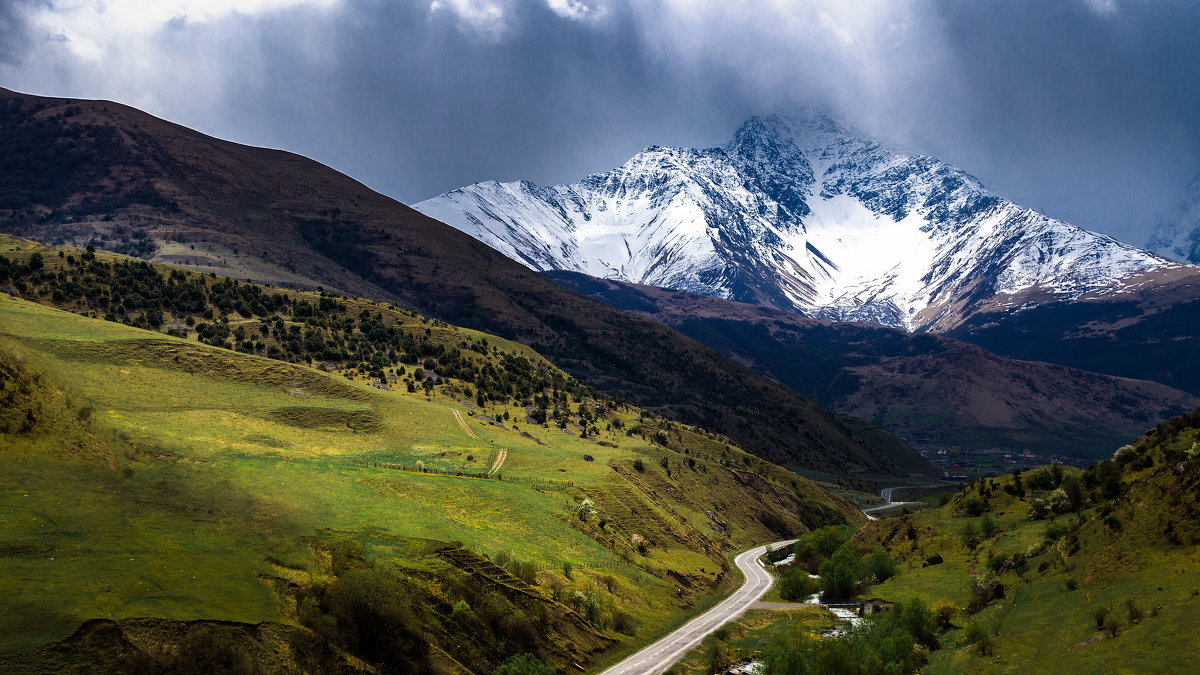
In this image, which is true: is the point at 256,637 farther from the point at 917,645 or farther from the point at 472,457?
the point at 472,457

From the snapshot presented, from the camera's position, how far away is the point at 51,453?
33.8m

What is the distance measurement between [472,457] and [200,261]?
491 ft

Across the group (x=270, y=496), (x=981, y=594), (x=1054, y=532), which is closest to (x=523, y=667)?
(x=270, y=496)

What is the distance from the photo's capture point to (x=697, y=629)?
182ft

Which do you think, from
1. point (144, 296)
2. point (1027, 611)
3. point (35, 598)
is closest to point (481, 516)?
point (35, 598)

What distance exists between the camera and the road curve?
44631 millimetres

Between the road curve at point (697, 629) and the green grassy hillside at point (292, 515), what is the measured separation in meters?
1.78

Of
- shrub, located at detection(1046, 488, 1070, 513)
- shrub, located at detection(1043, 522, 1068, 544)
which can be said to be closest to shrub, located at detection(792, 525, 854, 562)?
shrub, located at detection(1046, 488, 1070, 513)

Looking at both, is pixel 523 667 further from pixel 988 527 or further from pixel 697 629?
pixel 988 527

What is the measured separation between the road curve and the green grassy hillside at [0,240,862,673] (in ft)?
5.83

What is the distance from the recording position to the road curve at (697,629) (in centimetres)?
4463

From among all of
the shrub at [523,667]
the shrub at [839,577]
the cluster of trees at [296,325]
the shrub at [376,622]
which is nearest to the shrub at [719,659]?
the shrub at [523,667]

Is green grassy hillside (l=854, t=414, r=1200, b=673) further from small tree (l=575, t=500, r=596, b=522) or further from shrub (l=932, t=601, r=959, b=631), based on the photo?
small tree (l=575, t=500, r=596, b=522)

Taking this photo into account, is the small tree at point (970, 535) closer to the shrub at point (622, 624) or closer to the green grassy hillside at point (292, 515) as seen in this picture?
the green grassy hillside at point (292, 515)
